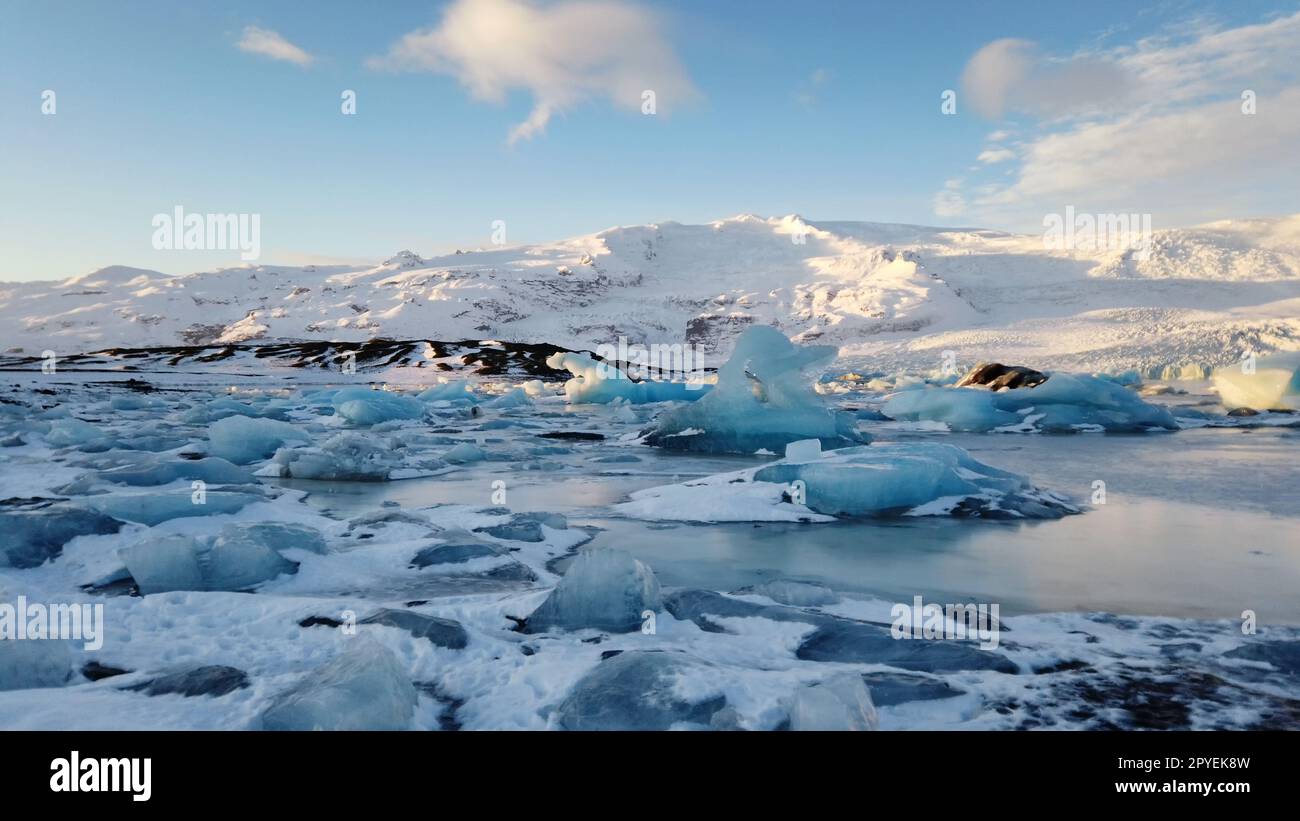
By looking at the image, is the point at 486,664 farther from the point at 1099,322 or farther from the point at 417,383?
the point at 1099,322

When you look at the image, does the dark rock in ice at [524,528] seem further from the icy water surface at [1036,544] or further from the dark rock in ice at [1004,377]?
the dark rock in ice at [1004,377]

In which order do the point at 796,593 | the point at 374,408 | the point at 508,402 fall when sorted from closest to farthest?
1. the point at 796,593
2. the point at 374,408
3. the point at 508,402

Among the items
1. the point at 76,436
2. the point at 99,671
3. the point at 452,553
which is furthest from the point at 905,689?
the point at 76,436

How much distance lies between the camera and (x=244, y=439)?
10.8 meters

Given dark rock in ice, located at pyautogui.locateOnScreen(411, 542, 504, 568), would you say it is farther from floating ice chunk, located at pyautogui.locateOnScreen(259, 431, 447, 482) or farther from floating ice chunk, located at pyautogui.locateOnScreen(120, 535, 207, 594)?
floating ice chunk, located at pyautogui.locateOnScreen(259, 431, 447, 482)

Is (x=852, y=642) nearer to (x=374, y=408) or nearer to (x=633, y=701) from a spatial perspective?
(x=633, y=701)

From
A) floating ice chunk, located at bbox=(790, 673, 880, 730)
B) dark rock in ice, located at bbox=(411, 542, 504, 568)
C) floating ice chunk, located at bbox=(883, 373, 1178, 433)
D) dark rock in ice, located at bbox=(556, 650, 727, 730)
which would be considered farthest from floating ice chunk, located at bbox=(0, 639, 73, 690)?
floating ice chunk, located at bbox=(883, 373, 1178, 433)

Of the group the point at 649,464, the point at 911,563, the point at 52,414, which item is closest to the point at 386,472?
the point at 649,464

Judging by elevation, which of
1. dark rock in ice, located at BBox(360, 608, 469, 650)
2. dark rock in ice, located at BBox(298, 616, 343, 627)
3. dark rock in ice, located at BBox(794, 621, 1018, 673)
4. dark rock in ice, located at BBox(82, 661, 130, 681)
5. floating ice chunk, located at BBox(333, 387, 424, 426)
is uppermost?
floating ice chunk, located at BBox(333, 387, 424, 426)

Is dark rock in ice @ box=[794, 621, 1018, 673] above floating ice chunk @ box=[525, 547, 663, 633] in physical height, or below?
below

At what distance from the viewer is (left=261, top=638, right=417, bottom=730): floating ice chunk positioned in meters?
2.47

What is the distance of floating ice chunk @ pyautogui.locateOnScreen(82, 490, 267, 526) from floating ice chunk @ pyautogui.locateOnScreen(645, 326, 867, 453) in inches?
311

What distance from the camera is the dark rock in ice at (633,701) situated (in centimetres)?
267

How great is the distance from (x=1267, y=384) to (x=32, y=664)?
2213cm
